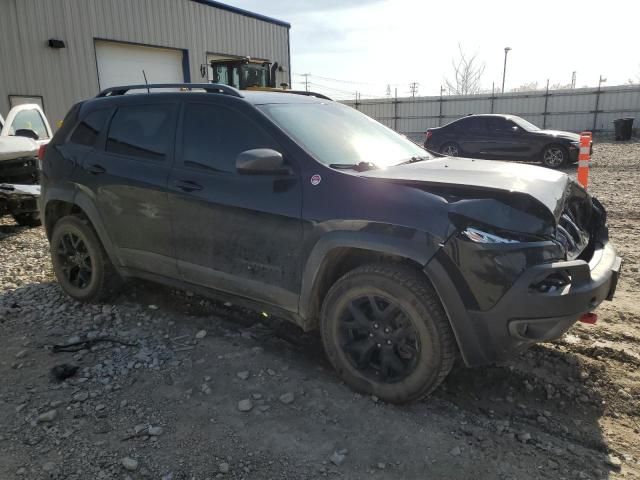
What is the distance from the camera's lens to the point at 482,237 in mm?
2518

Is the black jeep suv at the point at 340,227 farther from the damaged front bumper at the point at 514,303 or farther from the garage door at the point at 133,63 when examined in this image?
the garage door at the point at 133,63

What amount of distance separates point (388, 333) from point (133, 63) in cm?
1779

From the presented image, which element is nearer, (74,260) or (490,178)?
(490,178)

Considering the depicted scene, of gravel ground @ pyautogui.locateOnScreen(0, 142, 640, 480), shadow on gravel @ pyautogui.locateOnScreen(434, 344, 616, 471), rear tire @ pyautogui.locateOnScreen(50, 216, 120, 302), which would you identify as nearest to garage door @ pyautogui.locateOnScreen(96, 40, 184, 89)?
rear tire @ pyautogui.locateOnScreen(50, 216, 120, 302)

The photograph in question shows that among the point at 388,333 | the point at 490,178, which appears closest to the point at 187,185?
the point at 388,333

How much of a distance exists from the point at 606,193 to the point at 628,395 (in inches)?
293

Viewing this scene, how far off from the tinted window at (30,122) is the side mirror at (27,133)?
0.28 meters

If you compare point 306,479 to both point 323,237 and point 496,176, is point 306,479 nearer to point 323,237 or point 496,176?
point 323,237

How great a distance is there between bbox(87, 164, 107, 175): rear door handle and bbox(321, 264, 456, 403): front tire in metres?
Answer: 2.25

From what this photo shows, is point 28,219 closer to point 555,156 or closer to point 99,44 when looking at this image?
point 99,44

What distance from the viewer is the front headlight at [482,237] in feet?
8.23

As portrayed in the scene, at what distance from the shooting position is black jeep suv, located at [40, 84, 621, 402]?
101 inches

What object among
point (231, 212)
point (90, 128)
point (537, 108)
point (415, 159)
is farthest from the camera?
point (537, 108)

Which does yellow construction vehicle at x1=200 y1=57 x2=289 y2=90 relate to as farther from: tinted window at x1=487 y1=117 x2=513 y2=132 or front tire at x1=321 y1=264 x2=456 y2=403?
front tire at x1=321 y1=264 x2=456 y2=403
